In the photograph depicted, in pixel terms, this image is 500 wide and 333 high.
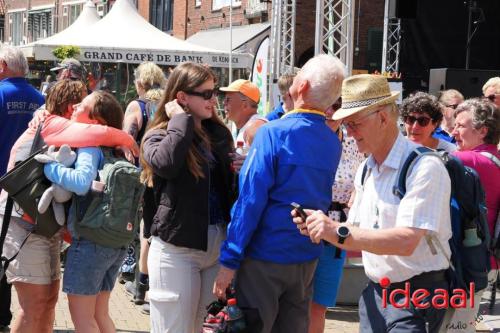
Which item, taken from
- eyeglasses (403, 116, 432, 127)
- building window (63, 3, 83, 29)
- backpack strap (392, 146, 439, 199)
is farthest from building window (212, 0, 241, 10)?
backpack strap (392, 146, 439, 199)

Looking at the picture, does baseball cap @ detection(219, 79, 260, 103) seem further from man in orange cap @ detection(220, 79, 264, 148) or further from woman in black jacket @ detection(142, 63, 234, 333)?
woman in black jacket @ detection(142, 63, 234, 333)

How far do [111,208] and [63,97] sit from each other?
2.69 ft

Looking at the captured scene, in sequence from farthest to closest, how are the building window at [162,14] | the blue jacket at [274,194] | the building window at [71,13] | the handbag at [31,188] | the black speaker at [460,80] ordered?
the building window at [71,13], the building window at [162,14], the black speaker at [460,80], the handbag at [31,188], the blue jacket at [274,194]

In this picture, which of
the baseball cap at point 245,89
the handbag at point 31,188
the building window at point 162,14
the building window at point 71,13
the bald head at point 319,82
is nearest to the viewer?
the bald head at point 319,82

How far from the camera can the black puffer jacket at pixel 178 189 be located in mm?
4094

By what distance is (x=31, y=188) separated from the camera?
4633 mm

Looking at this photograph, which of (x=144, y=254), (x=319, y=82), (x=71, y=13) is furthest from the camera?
(x=71, y=13)

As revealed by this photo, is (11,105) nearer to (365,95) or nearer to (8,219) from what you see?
(8,219)

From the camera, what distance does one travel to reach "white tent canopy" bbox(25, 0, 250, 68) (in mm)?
17156

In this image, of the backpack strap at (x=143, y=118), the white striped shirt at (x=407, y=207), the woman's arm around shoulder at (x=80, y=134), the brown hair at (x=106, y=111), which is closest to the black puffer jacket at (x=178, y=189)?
the woman's arm around shoulder at (x=80, y=134)

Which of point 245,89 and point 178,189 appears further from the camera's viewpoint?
point 245,89

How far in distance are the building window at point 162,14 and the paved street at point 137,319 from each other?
29920 millimetres

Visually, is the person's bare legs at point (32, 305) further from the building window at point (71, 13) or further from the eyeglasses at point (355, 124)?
the building window at point (71, 13)

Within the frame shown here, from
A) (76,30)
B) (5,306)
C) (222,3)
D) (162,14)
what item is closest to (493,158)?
(5,306)
